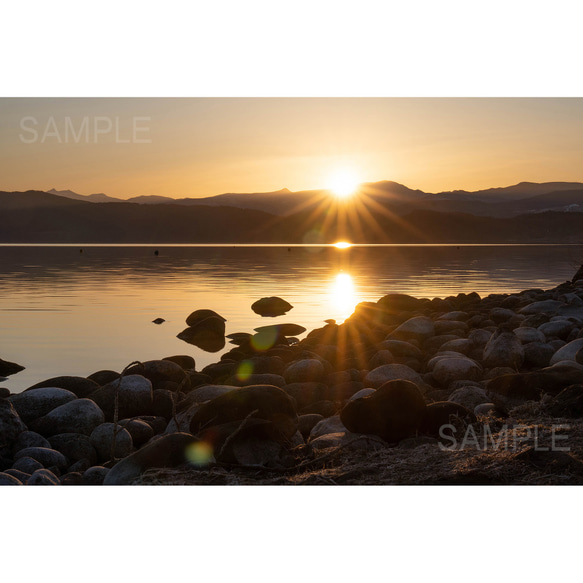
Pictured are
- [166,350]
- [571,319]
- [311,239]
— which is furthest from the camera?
[311,239]

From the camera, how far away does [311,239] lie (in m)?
184


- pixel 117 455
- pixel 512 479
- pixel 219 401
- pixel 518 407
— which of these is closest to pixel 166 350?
pixel 117 455

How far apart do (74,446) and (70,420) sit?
26.1 inches

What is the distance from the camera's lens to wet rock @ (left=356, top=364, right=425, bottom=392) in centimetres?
1062

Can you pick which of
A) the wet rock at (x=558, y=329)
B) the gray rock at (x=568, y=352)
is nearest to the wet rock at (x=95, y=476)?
the gray rock at (x=568, y=352)

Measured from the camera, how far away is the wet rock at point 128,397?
417 inches

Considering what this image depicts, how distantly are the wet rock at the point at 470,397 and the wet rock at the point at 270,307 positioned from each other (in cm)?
1483

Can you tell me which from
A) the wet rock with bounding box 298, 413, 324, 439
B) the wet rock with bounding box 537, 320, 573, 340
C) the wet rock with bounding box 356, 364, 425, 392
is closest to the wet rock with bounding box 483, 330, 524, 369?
the wet rock with bounding box 356, 364, 425, 392

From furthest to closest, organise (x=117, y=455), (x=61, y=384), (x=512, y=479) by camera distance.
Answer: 1. (x=61, y=384)
2. (x=117, y=455)
3. (x=512, y=479)

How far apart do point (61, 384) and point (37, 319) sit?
36.2ft

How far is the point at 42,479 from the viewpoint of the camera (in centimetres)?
722

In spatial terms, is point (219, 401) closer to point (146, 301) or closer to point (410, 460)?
point (410, 460)

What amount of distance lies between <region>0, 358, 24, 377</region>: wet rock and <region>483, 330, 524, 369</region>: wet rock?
10.3 meters

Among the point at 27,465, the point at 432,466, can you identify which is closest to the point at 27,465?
the point at 27,465
